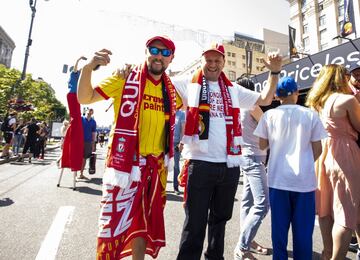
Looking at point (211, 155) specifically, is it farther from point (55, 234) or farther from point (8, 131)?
point (8, 131)

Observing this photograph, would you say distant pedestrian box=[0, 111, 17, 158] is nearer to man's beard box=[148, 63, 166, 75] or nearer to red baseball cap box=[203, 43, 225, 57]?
man's beard box=[148, 63, 166, 75]

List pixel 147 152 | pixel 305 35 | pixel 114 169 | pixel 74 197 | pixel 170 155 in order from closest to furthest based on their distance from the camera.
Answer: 1. pixel 114 169
2. pixel 147 152
3. pixel 170 155
4. pixel 74 197
5. pixel 305 35

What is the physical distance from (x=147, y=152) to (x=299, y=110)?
4.53 ft

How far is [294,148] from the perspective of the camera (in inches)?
92.7

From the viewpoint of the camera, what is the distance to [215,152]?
2330 millimetres

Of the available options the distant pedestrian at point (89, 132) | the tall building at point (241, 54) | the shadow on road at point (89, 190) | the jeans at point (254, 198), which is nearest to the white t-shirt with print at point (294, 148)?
the jeans at point (254, 198)

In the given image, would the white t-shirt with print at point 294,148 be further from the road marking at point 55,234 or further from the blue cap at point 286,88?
the road marking at point 55,234

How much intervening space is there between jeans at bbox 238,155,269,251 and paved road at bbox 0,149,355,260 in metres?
0.32

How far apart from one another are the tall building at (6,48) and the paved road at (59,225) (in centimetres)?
8760

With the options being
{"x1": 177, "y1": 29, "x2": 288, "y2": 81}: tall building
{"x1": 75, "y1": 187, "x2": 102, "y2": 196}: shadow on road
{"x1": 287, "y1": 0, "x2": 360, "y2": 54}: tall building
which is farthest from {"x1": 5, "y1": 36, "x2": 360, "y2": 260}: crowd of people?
{"x1": 177, "y1": 29, "x2": 288, "y2": 81}: tall building

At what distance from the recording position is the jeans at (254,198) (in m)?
2.90

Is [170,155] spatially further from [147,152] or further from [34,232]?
[34,232]

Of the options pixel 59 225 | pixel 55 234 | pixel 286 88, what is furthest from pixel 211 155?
pixel 59 225

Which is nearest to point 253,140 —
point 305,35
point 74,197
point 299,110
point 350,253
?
point 299,110
